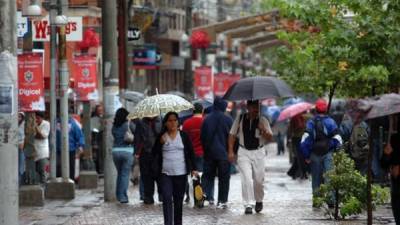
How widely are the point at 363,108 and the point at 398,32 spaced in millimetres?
4410

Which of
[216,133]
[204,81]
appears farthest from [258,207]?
[204,81]

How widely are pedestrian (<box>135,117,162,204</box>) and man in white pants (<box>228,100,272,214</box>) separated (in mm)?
2197

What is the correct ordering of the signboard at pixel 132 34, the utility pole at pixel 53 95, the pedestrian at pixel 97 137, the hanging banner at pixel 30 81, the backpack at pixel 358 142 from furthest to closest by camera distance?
the signboard at pixel 132 34 → the pedestrian at pixel 97 137 → the utility pole at pixel 53 95 → the hanging banner at pixel 30 81 → the backpack at pixel 358 142

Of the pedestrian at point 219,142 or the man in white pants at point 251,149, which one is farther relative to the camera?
the pedestrian at point 219,142

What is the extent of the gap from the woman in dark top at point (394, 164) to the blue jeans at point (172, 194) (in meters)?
2.84

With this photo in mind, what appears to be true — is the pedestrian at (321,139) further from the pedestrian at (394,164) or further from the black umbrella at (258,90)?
the pedestrian at (394,164)

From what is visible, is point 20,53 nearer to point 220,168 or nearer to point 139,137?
point 139,137

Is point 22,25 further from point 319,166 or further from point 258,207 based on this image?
point 319,166

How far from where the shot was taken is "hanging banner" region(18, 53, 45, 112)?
2156 cm

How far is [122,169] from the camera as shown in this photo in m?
22.4

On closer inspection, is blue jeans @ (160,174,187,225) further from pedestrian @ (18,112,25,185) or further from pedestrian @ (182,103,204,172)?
pedestrian @ (182,103,204,172)

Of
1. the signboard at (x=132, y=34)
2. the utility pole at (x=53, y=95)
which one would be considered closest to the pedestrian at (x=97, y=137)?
the signboard at (x=132, y=34)

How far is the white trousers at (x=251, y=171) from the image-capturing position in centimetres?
1953

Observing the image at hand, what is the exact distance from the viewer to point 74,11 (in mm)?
36062
